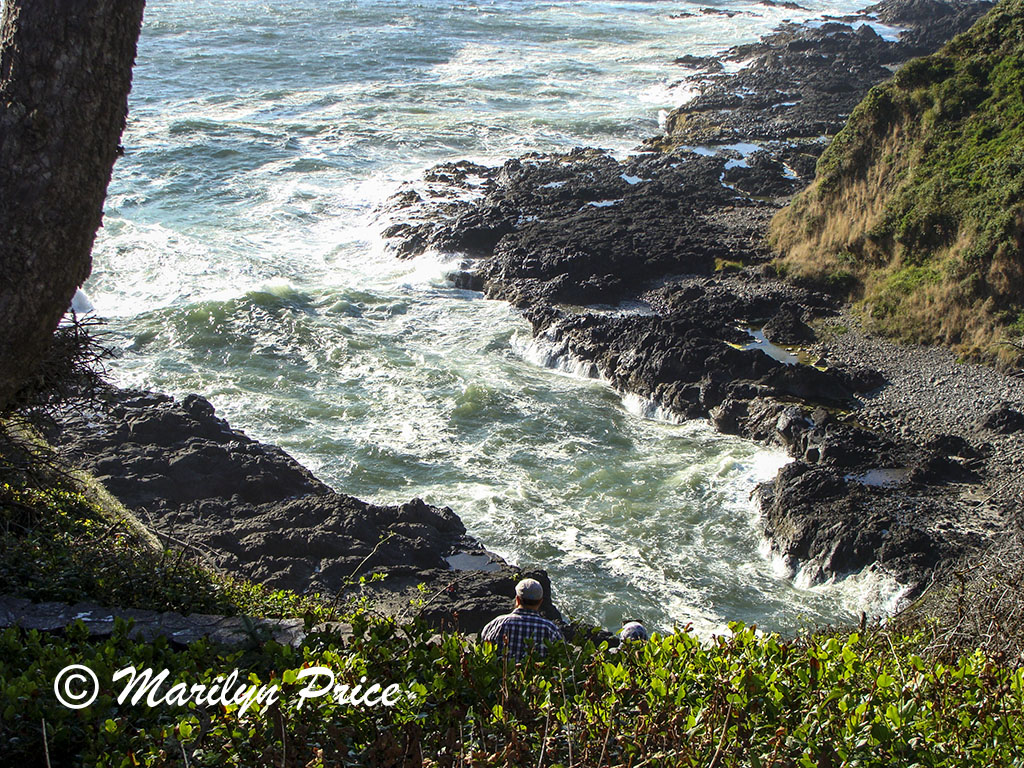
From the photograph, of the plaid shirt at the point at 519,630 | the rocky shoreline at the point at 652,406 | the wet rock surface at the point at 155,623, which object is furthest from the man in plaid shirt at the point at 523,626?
the wet rock surface at the point at 155,623

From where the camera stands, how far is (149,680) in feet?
12.6

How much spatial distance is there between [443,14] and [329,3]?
7.01 meters

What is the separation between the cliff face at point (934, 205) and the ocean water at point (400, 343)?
200 inches

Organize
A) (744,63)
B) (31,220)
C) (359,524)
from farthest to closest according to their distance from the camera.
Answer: (744,63)
(359,524)
(31,220)

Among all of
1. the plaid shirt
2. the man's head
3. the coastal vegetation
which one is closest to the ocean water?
the man's head

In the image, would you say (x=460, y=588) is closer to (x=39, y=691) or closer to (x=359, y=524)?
(x=359, y=524)

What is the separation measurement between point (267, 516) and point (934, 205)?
44.8 feet

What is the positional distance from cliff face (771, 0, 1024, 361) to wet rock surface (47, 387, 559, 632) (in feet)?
30.9

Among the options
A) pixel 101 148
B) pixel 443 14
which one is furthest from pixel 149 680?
pixel 443 14

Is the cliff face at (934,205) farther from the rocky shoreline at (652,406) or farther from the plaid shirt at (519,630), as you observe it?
the plaid shirt at (519,630)

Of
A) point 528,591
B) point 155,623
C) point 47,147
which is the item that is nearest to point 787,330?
point 528,591

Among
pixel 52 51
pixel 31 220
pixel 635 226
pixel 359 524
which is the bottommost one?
→ pixel 359 524

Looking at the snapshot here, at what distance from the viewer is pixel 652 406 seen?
15602 millimetres

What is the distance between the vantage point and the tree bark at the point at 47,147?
474cm
